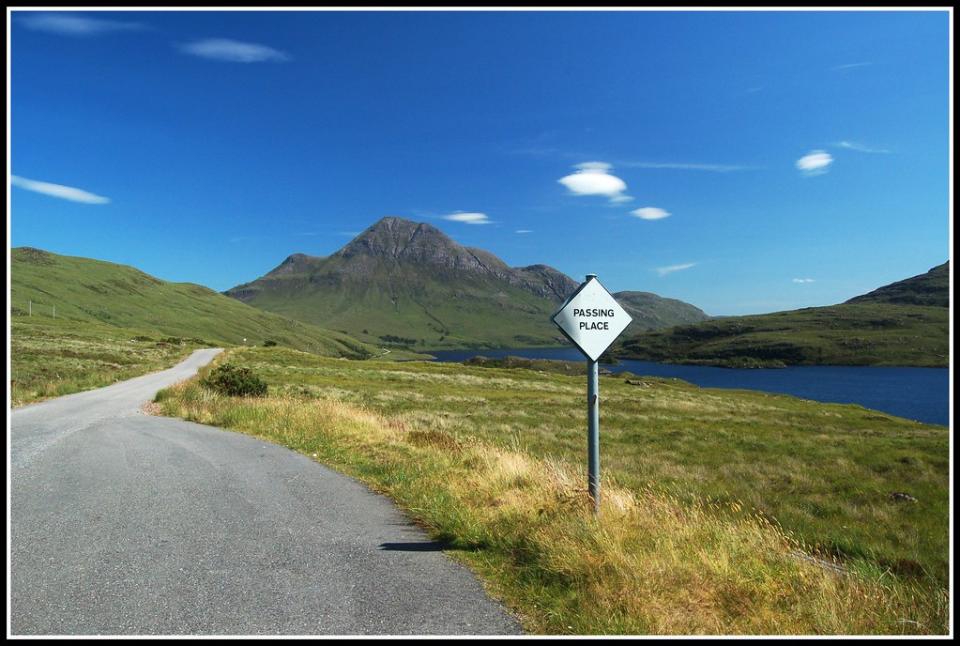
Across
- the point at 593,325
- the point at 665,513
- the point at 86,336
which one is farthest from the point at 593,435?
the point at 86,336

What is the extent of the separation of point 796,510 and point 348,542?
17.7 m

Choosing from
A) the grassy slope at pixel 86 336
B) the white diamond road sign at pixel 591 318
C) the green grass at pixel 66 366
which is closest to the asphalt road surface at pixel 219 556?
the white diamond road sign at pixel 591 318

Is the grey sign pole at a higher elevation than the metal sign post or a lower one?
lower

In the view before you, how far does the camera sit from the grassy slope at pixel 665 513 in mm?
5203

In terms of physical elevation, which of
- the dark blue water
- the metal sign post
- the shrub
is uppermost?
the metal sign post

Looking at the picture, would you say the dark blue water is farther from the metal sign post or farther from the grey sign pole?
the metal sign post

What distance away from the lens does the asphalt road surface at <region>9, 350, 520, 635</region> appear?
490 centimetres

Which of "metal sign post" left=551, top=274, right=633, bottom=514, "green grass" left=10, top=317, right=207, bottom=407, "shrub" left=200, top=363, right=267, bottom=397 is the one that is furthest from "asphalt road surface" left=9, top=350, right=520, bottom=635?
"green grass" left=10, top=317, right=207, bottom=407

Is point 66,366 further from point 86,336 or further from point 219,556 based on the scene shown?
point 219,556

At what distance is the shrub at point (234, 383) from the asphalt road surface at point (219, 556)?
51.4ft

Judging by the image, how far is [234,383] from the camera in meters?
27.8

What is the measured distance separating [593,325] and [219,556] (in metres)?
5.55

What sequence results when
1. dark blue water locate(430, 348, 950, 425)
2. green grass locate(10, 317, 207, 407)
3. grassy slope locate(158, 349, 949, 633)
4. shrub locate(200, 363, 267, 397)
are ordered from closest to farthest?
grassy slope locate(158, 349, 949, 633) < shrub locate(200, 363, 267, 397) < green grass locate(10, 317, 207, 407) < dark blue water locate(430, 348, 950, 425)

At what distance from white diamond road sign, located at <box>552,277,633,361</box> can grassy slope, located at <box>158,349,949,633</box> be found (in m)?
2.32
